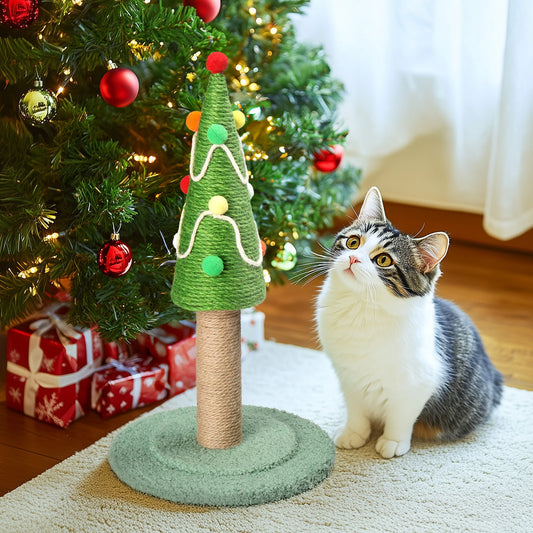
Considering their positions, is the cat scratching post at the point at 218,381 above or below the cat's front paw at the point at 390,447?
above

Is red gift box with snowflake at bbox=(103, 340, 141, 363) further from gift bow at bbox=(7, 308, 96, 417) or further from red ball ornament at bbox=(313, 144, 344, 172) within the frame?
red ball ornament at bbox=(313, 144, 344, 172)

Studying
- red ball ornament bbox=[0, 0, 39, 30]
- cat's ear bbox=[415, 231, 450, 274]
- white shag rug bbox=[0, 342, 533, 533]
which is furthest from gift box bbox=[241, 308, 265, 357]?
red ball ornament bbox=[0, 0, 39, 30]

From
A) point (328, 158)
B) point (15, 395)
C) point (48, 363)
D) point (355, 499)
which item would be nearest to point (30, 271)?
point (48, 363)

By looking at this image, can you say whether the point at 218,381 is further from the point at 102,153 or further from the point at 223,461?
the point at 102,153

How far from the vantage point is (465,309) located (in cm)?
226

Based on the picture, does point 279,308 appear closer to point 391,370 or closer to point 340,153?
point 340,153

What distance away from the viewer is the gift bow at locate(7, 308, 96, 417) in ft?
5.04

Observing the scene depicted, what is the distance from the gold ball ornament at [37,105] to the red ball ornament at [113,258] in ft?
0.78

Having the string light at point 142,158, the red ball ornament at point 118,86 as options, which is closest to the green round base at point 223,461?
the string light at point 142,158

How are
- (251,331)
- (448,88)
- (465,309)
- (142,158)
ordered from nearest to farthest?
(142,158) → (251,331) → (465,309) → (448,88)

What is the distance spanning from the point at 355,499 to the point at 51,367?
64cm

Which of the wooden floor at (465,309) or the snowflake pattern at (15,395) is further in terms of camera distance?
the snowflake pattern at (15,395)

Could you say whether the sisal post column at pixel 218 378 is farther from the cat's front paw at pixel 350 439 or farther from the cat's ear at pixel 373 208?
the cat's ear at pixel 373 208

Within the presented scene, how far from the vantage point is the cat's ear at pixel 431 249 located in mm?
1342
